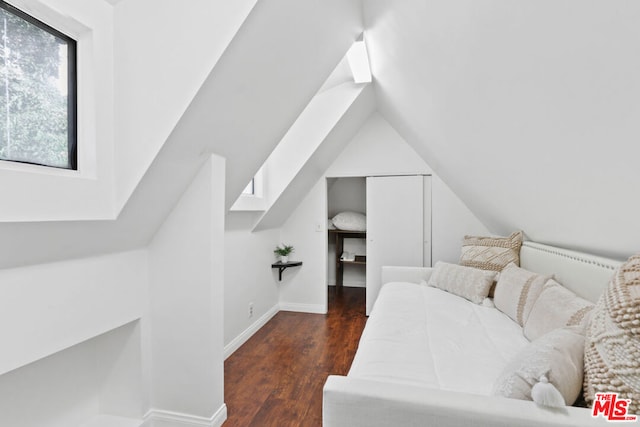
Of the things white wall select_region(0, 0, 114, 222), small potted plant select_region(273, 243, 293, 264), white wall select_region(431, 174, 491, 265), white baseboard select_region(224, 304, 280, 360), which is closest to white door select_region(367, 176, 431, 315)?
white wall select_region(431, 174, 491, 265)

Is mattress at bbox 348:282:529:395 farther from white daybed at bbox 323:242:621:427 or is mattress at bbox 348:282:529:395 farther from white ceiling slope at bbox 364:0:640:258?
white ceiling slope at bbox 364:0:640:258

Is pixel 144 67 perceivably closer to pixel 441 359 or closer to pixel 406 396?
pixel 406 396

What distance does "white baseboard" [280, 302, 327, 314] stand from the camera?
3.66 m

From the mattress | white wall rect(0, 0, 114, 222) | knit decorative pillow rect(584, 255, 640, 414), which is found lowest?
the mattress

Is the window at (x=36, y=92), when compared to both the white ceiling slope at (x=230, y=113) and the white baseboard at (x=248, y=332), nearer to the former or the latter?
the white ceiling slope at (x=230, y=113)

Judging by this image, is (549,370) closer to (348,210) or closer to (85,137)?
(85,137)

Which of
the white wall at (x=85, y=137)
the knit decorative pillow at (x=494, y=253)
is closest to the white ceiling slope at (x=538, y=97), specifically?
the knit decorative pillow at (x=494, y=253)

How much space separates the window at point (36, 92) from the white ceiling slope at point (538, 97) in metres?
1.53

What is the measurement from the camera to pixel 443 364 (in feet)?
4.29

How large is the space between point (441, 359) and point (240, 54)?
5.60 feet

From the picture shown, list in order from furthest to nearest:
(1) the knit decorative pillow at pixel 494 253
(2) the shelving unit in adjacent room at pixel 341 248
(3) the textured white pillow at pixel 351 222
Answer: (2) the shelving unit in adjacent room at pixel 341 248, (3) the textured white pillow at pixel 351 222, (1) the knit decorative pillow at pixel 494 253

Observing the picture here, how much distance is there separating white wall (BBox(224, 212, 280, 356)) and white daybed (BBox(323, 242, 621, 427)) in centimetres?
134

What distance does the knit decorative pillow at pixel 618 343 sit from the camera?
0.77 metres

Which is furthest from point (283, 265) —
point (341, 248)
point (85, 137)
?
point (85, 137)
